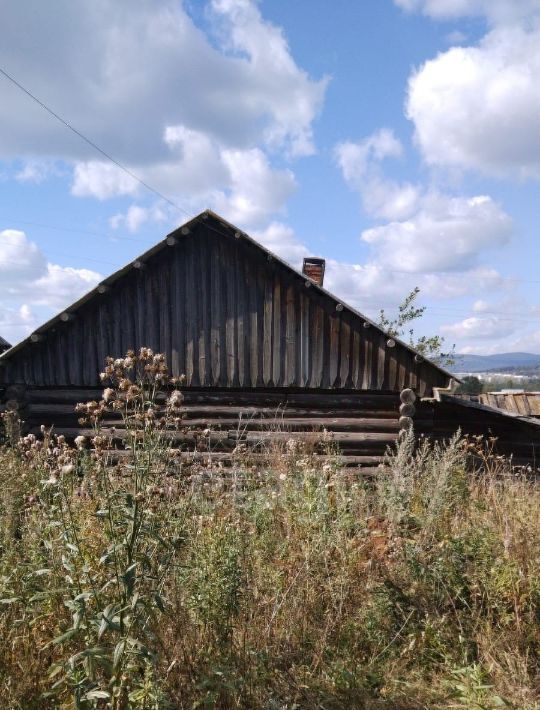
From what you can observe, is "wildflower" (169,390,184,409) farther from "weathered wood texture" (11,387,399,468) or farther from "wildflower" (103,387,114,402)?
"weathered wood texture" (11,387,399,468)

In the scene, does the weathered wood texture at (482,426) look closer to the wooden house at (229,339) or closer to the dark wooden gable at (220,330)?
the wooden house at (229,339)

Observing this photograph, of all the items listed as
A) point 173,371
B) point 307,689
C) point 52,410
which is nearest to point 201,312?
point 173,371

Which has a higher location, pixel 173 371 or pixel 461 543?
pixel 173 371

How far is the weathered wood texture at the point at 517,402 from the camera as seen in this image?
2017cm

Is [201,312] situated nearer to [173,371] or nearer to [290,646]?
[173,371]

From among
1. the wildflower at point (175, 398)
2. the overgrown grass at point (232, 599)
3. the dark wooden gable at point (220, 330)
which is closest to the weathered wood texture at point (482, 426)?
the dark wooden gable at point (220, 330)

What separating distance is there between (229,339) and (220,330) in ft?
0.76

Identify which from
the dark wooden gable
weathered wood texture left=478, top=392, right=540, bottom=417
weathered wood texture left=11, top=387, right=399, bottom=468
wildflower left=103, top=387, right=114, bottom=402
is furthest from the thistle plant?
weathered wood texture left=478, top=392, right=540, bottom=417

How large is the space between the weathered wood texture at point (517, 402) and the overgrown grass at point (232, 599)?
1629 cm

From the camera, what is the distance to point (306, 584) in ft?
13.1

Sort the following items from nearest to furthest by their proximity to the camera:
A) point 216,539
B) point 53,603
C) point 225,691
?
point 225,691 < point 53,603 < point 216,539

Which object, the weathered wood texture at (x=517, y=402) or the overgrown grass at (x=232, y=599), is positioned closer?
the overgrown grass at (x=232, y=599)

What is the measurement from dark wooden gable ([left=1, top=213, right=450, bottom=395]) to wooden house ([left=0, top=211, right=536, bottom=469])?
0.7 inches

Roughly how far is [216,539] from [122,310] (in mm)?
7393
